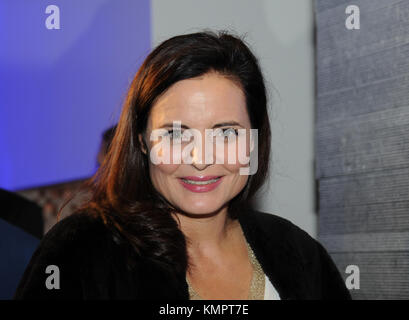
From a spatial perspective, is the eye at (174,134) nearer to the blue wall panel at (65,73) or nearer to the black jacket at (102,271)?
the black jacket at (102,271)

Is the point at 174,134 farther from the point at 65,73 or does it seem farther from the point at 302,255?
the point at 65,73

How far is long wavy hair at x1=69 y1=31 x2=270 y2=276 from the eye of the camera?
1.25 metres

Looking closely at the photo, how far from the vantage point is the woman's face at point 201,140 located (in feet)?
4.09

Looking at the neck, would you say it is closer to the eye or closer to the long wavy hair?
the long wavy hair

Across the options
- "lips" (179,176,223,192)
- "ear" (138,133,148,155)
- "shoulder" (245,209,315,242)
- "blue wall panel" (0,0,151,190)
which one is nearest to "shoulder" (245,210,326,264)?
"shoulder" (245,209,315,242)

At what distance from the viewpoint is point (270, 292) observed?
136 cm

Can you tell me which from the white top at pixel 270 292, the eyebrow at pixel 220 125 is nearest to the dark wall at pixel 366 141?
the white top at pixel 270 292

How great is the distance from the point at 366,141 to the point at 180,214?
2.19ft

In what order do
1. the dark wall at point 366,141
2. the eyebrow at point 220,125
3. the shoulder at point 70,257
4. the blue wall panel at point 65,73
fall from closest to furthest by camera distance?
the shoulder at point 70,257 → the eyebrow at point 220,125 → the dark wall at point 366,141 → the blue wall panel at point 65,73

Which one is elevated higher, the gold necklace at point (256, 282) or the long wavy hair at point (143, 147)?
the long wavy hair at point (143, 147)

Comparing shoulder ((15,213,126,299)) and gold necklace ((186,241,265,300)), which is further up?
shoulder ((15,213,126,299))

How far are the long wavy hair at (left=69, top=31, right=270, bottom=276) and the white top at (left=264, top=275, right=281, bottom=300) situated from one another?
7.8 inches
